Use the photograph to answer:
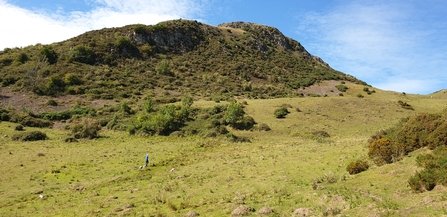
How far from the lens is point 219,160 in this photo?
3028cm

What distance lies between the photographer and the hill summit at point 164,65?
2923 inches

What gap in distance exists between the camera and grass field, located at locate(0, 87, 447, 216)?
1388 cm

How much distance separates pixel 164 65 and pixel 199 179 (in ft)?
236

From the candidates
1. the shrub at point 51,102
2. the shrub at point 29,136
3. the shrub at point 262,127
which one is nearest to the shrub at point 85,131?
the shrub at point 29,136

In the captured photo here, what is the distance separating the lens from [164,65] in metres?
91.2

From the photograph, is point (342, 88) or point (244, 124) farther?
point (342, 88)

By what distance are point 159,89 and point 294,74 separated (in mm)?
51665

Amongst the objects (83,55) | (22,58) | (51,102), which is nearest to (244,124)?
(51,102)

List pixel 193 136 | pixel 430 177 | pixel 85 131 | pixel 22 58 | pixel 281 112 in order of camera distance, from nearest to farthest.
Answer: pixel 430 177, pixel 85 131, pixel 193 136, pixel 281 112, pixel 22 58

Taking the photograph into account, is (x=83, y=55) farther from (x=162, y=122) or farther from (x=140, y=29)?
(x=162, y=122)

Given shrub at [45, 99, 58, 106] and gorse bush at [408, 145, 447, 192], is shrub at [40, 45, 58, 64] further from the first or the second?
gorse bush at [408, 145, 447, 192]

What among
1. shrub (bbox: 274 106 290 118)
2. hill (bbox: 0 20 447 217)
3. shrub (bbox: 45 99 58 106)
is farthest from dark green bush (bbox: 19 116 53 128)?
shrub (bbox: 274 106 290 118)

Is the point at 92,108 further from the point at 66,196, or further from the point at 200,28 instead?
the point at 200,28

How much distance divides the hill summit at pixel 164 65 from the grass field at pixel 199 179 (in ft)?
98.5
